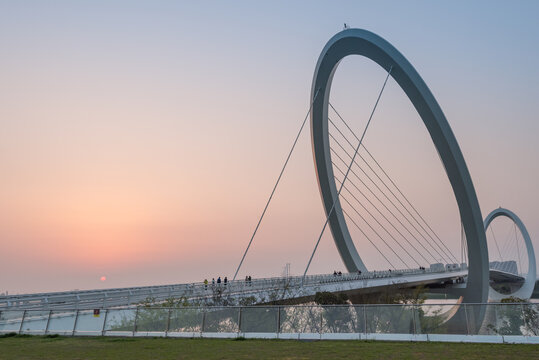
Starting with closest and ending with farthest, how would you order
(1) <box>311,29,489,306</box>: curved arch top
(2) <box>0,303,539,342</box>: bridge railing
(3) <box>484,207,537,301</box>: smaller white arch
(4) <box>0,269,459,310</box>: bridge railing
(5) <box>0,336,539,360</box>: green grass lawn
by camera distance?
(5) <box>0,336,539,360</box>: green grass lawn, (2) <box>0,303,539,342</box>: bridge railing, (4) <box>0,269,459,310</box>: bridge railing, (1) <box>311,29,489,306</box>: curved arch top, (3) <box>484,207,537,301</box>: smaller white arch

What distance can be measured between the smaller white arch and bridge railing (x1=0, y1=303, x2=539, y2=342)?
207 ft

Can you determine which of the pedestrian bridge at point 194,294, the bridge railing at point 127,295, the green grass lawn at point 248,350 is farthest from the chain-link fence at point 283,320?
the pedestrian bridge at point 194,294

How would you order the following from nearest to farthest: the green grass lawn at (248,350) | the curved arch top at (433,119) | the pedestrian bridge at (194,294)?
the green grass lawn at (248,350), the pedestrian bridge at (194,294), the curved arch top at (433,119)

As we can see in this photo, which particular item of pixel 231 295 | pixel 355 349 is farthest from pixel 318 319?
pixel 231 295

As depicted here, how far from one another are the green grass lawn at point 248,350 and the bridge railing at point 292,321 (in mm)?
858

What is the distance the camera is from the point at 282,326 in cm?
1471

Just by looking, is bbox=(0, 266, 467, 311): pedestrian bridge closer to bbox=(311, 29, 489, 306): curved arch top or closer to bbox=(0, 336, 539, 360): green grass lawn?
bbox=(0, 336, 539, 360): green grass lawn

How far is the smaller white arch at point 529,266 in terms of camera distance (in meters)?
70.8

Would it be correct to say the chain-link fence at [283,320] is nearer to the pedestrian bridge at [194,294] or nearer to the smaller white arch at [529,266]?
the pedestrian bridge at [194,294]

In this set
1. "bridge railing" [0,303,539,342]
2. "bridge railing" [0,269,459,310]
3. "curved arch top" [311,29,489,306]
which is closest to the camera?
"bridge railing" [0,303,539,342]

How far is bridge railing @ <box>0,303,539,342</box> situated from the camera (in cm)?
1336

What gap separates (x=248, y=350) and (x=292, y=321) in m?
2.98

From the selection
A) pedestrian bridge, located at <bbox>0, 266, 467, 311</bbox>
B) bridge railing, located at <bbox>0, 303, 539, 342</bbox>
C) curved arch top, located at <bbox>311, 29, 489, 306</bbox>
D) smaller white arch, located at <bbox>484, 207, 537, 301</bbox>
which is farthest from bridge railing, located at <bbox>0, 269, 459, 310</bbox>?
smaller white arch, located at <bbox>484, 207, 537, 301</bbox>

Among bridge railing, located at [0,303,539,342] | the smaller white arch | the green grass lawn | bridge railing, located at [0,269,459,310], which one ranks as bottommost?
the green grass lawn
